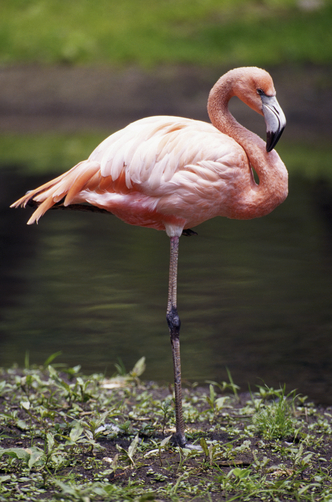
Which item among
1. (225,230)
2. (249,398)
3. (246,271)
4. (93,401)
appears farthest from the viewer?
(225,230)

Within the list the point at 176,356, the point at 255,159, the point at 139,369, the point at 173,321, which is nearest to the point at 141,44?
the point at 139,369

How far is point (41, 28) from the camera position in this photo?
17906mm

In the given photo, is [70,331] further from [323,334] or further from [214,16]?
[214,16]

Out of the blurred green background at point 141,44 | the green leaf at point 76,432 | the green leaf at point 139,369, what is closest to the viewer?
the green leaf at point 76,432

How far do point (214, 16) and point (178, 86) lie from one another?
514 cm

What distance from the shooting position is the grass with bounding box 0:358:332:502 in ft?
8.61

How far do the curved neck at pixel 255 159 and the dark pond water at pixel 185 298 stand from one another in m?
1.54

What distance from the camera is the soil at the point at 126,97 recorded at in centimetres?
1416

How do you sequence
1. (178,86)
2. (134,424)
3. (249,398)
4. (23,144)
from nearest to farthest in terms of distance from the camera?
(134,424), (249,398), (23,144), (178,86)

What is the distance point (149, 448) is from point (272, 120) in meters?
1.66

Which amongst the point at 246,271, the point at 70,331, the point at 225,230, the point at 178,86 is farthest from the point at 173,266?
the point at 178,86

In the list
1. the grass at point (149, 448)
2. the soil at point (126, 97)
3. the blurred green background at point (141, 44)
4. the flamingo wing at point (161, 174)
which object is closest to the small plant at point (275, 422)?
the grass at point (149, 448)

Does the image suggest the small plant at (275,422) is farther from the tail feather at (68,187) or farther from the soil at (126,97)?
the soil at (126,97)

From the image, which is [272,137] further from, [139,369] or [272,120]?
[139,369]
